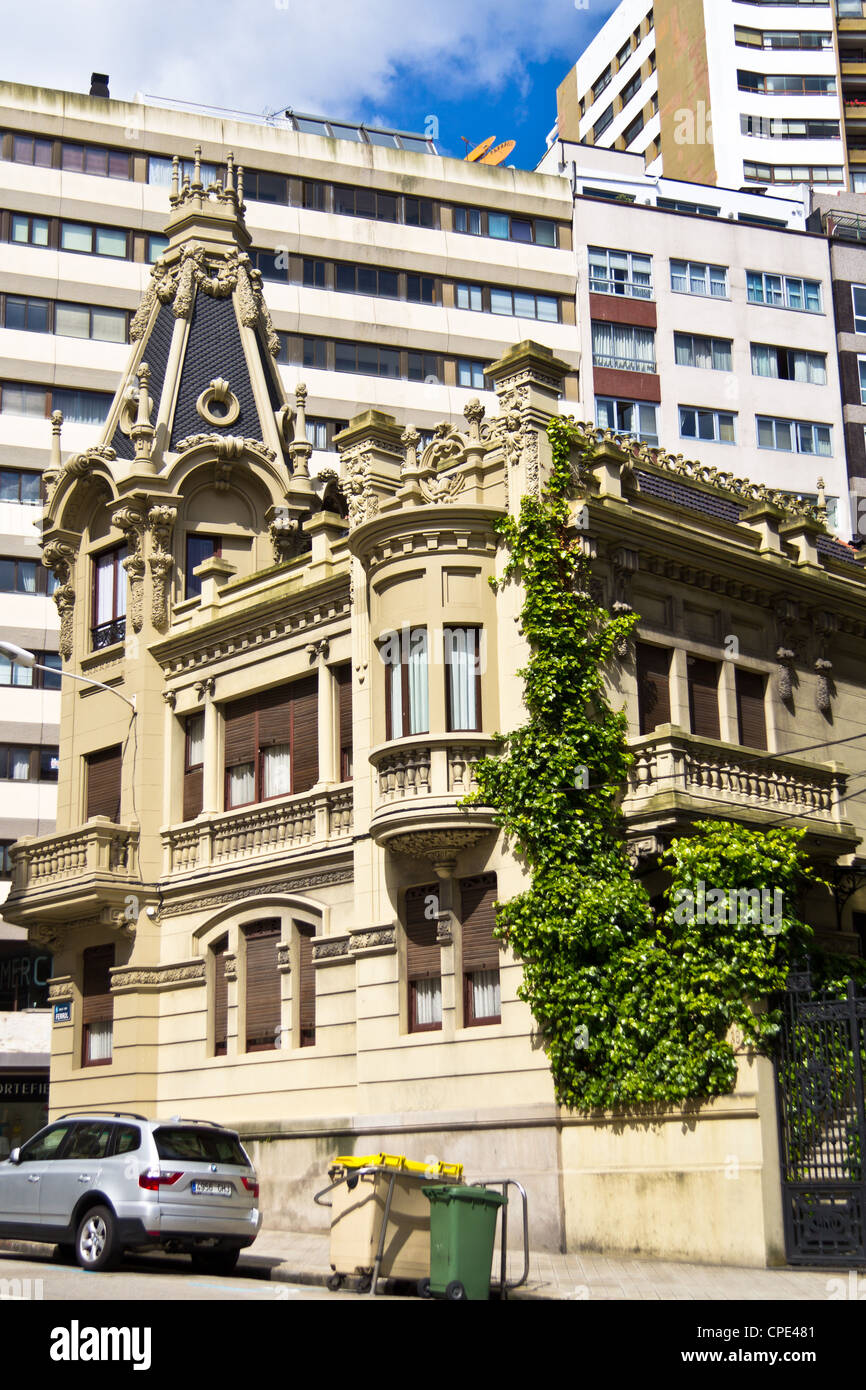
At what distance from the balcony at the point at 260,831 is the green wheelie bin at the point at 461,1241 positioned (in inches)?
408

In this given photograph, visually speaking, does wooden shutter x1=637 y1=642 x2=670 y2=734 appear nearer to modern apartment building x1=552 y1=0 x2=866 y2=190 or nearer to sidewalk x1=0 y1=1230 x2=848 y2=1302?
sidewalk x1=0 y1=1230 x2=848 y2=1302

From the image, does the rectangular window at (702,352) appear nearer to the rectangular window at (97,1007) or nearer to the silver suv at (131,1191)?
the rectangular window at (97,1007)

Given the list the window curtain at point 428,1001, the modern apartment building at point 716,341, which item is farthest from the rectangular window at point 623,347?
the window curtain at point 428,1001

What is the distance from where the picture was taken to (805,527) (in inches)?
1163

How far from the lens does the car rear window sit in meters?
19.1

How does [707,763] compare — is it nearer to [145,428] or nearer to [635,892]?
[635,892]

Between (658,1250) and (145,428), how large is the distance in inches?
728

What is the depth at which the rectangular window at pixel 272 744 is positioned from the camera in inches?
1110

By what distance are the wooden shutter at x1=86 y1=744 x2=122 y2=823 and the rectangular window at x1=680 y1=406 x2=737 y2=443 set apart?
3057cm

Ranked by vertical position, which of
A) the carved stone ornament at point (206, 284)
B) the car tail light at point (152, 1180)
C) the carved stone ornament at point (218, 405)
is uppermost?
the carved stone ornament at point (206, 284)

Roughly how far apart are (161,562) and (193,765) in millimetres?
3928

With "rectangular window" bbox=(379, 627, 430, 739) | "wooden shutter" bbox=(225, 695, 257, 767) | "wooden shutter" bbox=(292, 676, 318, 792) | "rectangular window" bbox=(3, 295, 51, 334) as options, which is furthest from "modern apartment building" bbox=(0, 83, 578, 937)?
"rectangular window" bbox=(379, 627, 430, 739)

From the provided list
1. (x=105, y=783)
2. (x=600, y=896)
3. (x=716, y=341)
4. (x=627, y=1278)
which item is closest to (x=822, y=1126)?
(x=627, y=1278)
